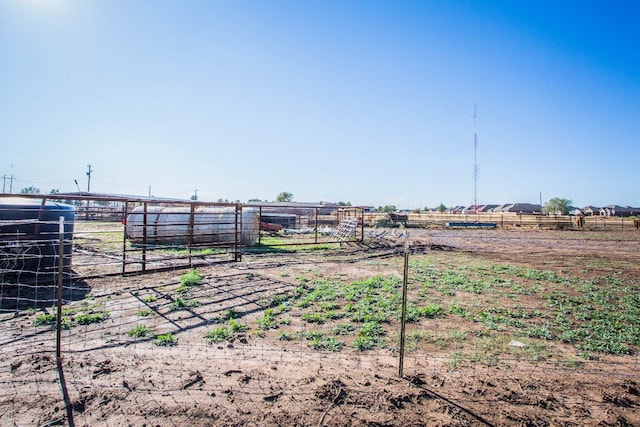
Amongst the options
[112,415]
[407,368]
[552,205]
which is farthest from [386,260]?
[552,205]

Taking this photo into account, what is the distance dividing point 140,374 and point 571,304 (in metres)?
8.12

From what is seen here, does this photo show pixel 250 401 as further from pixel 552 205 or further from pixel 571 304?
pixel 552 205

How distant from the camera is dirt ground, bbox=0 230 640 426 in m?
2.92

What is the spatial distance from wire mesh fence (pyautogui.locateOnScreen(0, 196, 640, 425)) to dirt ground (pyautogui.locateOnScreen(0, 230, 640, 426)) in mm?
18

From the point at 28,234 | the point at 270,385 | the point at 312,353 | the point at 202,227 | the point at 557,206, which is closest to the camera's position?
the point at 270,385

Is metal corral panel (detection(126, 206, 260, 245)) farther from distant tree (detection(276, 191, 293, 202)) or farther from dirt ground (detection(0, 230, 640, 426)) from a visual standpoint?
distant tree (detection(276, 191, 293, 202))

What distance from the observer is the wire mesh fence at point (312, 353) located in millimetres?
3031

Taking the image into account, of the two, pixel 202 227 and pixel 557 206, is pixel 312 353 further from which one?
pixel 557 206

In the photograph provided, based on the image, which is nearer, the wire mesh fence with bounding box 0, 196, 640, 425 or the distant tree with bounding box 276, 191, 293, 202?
the wire mesh fence with bounding box 0, 196, 640, 425

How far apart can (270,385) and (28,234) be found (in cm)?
702

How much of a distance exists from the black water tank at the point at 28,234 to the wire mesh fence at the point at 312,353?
41cm

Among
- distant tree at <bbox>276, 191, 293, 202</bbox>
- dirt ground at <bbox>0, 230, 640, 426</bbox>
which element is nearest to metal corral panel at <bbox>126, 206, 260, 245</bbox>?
dirt ground at <bbox>0, 230, 640, 426</bbox>

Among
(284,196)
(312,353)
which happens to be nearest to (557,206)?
(284,196)

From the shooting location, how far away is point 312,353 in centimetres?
425
